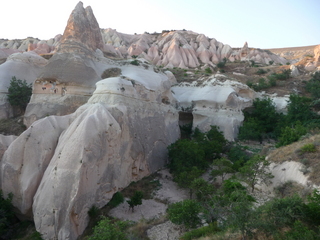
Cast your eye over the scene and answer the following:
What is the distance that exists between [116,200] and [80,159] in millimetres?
3247

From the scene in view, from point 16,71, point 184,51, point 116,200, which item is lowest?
point 116,200

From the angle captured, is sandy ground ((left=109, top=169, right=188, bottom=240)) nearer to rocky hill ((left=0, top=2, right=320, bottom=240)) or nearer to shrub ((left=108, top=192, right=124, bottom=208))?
shrub ((left=108, top=192, right=124, bottom=208))

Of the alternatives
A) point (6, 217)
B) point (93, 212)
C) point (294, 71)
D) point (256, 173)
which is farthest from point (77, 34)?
point (294, 71)

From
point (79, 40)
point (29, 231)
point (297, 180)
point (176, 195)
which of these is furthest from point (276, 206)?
point (79, 40)

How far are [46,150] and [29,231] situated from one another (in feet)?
13.1

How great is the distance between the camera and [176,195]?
15242 millimetres

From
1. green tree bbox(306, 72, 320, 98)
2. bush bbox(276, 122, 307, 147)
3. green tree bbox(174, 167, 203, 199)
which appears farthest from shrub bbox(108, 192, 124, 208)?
green tree bbox(306, 72, 320, 98)

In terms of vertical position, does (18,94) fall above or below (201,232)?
above

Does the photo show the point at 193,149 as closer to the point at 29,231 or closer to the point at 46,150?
the point at 46,150

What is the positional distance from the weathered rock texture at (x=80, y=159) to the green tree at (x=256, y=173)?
6435 mm

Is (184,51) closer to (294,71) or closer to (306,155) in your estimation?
(294,71)

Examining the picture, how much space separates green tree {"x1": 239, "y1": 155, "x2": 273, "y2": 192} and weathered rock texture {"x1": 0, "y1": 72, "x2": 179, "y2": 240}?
21.1 ft

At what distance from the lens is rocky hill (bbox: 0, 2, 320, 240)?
1188 cm

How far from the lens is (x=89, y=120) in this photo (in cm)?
1338
